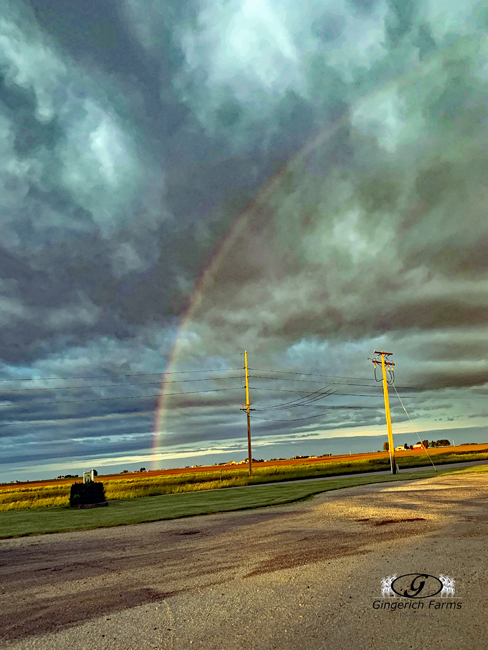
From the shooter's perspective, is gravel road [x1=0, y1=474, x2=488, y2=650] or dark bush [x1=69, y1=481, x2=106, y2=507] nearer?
gravel road [x1=0, y1=474, x2=488, y2=650]

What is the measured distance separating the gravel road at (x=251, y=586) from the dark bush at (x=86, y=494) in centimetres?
1554

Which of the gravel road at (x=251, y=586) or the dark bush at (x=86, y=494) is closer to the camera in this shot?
the gravel road at (x=251, y=586)

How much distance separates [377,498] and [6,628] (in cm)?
1807

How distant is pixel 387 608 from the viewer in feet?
21.8

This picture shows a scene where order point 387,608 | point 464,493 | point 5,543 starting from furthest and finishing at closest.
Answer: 1. point 464,493
2. point 5,543
3. point 387,608

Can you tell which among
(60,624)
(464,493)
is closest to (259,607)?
(60,624)

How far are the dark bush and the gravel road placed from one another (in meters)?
15.5

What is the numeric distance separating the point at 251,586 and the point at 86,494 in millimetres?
26021

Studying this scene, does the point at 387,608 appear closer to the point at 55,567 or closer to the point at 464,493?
the point at 55,567

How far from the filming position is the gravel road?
5.96 metres

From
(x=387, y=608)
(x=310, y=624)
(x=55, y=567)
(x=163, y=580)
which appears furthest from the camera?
(x=55, y=567)

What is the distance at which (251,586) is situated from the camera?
322 inches

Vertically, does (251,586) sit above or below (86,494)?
above

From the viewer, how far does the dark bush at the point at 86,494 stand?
3077cm
